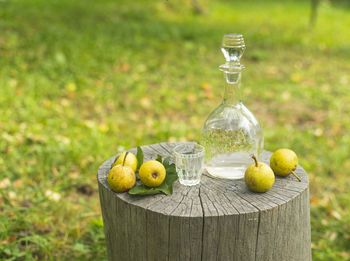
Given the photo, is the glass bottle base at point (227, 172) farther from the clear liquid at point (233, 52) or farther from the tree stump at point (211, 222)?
the clear liquid at point (233, 52)

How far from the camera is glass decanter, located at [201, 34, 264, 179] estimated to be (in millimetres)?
2068

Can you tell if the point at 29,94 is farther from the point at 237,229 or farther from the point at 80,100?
the point at 237,229

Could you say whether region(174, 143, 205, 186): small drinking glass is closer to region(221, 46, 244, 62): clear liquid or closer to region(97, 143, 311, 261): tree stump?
region(97, 143, 311, 261): tree stump

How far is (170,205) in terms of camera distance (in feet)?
5.92

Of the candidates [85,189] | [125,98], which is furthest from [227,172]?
[125,98]

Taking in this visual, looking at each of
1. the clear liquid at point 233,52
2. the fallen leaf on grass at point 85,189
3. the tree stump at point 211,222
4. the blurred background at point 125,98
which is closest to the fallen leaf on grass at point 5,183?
the blurred background at point 125,98

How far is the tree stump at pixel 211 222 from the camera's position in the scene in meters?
1.74

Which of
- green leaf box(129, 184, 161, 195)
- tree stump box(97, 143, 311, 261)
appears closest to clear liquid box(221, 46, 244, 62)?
tree stump box(97, 143, 311, 261)

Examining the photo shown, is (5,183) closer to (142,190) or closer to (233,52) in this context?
(142,190)

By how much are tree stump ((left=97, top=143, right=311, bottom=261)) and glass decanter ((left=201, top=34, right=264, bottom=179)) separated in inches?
6.0

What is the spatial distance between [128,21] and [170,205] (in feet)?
20.9

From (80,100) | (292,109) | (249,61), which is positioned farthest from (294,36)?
(80,100)

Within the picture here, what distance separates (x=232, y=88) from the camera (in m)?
2.05

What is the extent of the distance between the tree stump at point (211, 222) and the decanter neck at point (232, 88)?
1.40 feet
